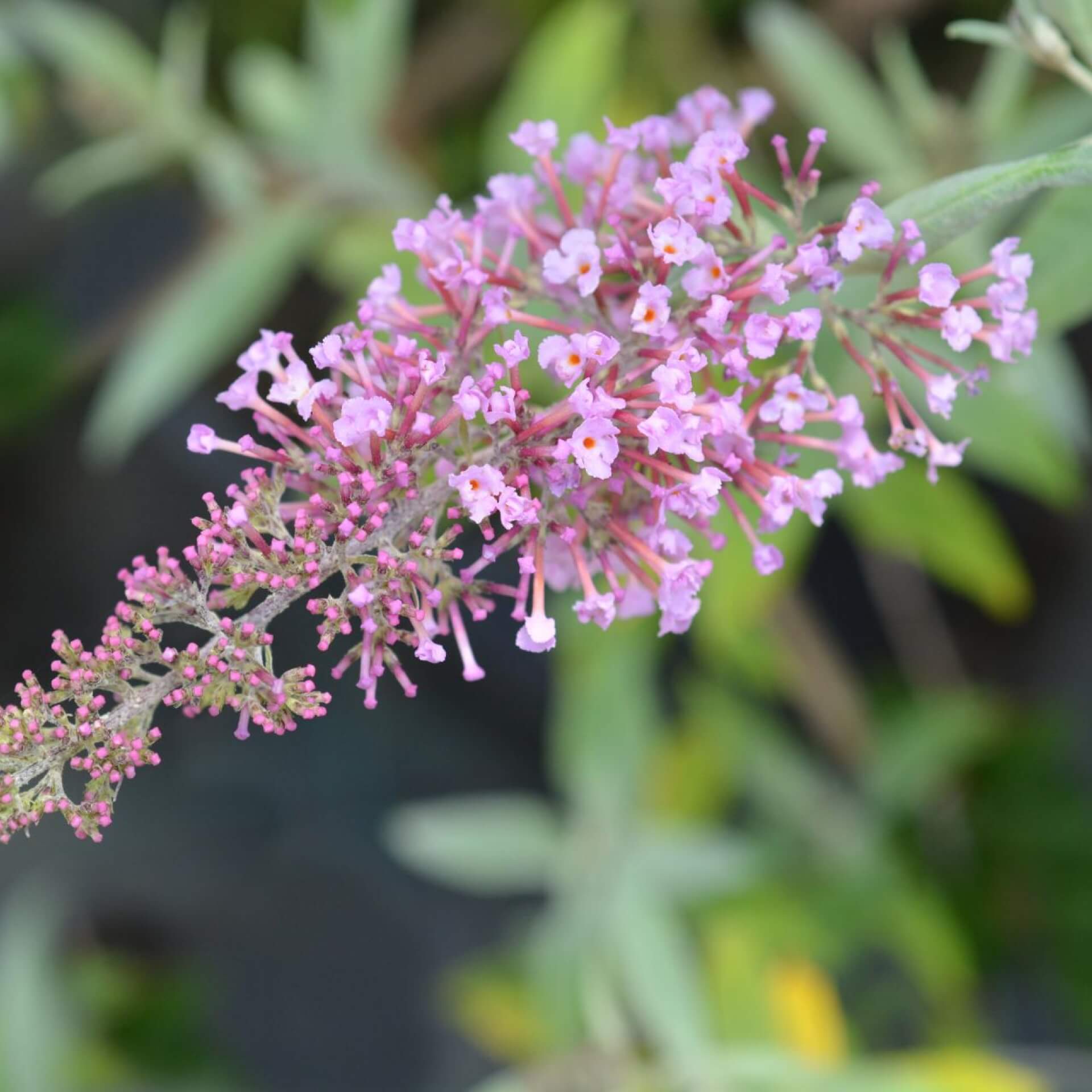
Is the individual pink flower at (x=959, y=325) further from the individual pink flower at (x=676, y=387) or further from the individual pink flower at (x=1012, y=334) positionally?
the individual pink flower at (x=676, y=387)

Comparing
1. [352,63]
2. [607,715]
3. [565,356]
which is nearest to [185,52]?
[352,63]

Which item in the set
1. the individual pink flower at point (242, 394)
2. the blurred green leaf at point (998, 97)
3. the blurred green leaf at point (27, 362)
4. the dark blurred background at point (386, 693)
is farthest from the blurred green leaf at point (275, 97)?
the individual pink flower at point (242, 394)

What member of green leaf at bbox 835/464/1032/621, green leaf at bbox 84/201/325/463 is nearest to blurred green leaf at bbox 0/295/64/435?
green leaf at bbox 84/201/325/463

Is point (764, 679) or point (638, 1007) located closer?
point (638, 1007)

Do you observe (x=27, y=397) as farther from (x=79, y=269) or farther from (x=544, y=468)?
(x=544, y=468)

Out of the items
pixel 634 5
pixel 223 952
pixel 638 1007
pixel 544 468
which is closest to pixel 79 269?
pixel 634 5

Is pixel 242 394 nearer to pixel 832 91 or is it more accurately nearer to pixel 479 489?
pixel 479 489
